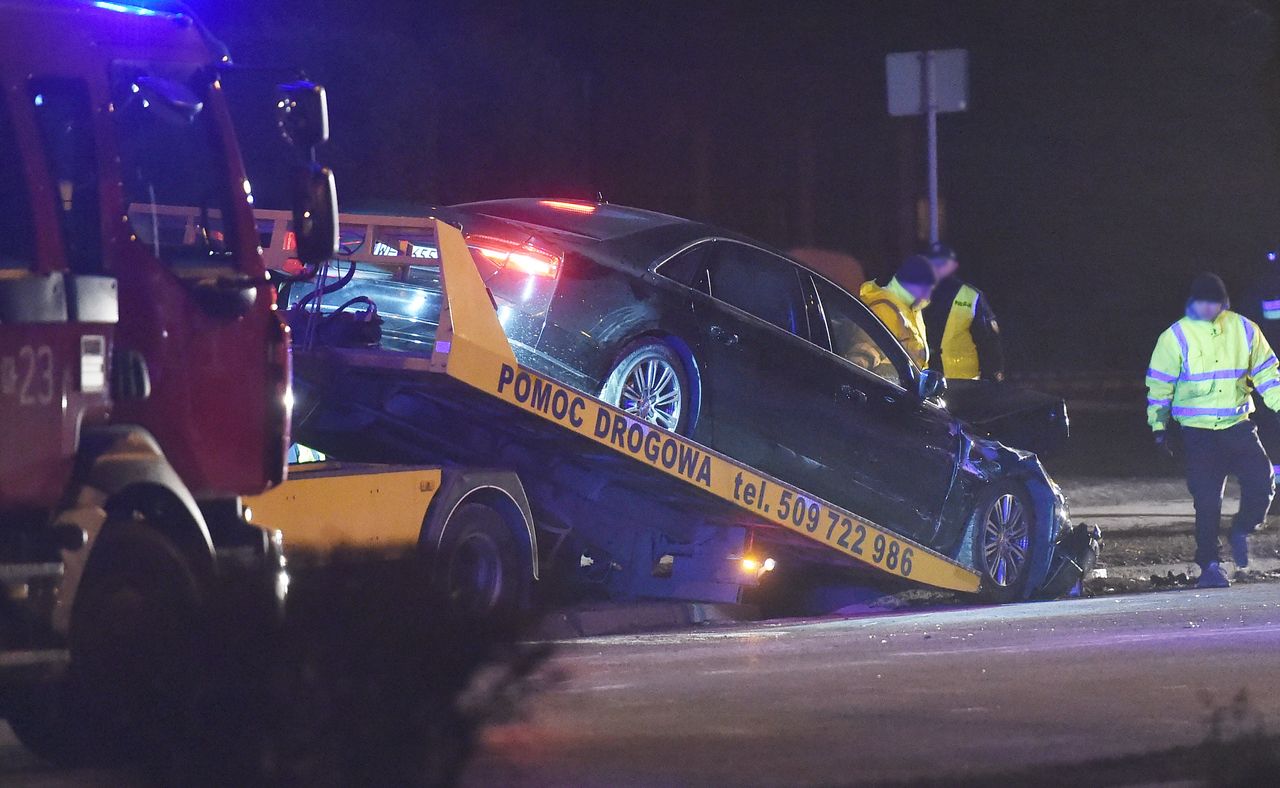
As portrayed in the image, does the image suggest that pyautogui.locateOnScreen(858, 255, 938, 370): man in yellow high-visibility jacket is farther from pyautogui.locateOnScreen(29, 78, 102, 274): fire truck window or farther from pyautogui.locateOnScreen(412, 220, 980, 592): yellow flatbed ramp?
pyautogui.locateOnScreen(29, 78, 102, 274): fire truck window

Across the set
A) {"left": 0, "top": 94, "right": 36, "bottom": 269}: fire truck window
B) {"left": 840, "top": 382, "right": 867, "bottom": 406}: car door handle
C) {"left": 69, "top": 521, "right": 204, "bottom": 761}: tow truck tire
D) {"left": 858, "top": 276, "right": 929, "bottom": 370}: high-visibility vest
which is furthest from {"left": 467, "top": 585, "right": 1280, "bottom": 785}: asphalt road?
{"left": 858, "top": 276, "right": 929, "bottom": 370}: high-visibility vest

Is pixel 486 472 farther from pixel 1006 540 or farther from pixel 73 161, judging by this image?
pixel 1006 540

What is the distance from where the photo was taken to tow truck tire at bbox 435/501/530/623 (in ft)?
32.1

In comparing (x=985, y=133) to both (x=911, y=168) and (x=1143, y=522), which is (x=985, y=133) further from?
(x=1143, y=522)

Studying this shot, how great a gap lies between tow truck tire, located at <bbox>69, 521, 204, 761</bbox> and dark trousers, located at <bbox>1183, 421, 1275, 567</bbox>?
8.57 meters

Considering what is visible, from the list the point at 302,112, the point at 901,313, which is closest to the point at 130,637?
the point at 302,112

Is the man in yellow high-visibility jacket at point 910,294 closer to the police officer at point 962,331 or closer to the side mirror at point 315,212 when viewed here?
the police officer at point 962,331

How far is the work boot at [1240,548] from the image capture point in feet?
46.4

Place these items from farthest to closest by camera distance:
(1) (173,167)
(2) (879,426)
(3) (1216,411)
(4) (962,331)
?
(4) (962,331) → (3) (1216,411) → (2) (879,426) → (1) (173,167)

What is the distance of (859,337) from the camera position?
38.3 feet

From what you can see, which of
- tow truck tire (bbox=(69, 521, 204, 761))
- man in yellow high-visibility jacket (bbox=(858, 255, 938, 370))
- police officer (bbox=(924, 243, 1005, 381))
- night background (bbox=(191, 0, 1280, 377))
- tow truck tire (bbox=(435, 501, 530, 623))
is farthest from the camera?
night background (bbox=(191, 0, 1280, 377))

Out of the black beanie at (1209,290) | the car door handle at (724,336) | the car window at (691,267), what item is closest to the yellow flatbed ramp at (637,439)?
the car door handle at (724,336)

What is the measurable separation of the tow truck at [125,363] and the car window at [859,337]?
4473 millimetres

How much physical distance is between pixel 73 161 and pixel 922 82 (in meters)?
9.46
